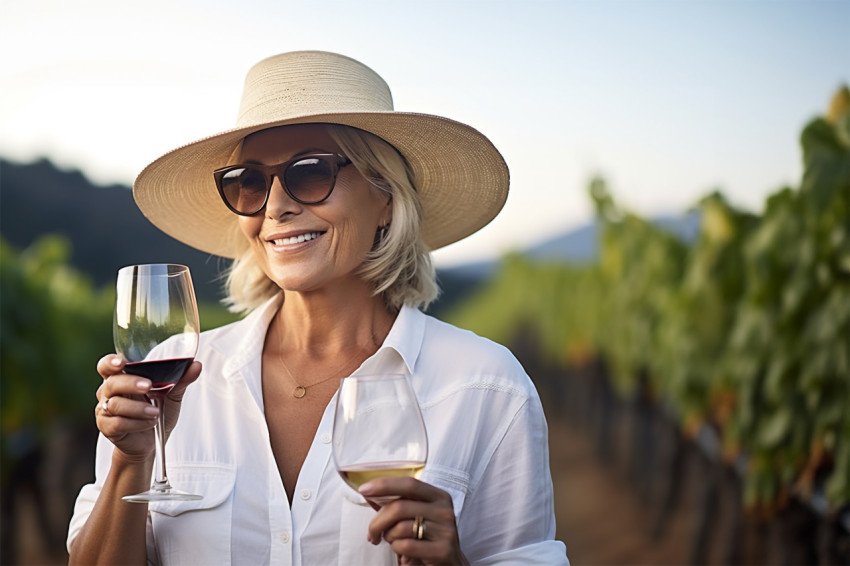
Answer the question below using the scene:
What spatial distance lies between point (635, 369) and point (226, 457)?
938cm

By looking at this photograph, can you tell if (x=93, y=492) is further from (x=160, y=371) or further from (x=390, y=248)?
(x=390, y=248)

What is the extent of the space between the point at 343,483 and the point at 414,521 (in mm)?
467

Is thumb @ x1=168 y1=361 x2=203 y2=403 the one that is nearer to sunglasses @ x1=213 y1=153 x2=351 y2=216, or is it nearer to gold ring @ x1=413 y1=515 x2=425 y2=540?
sunglasses @ x1=213 y1=153 x2=351 y2=216

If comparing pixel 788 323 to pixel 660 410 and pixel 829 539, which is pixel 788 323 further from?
pixel 660 410

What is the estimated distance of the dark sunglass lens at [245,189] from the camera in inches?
91.5

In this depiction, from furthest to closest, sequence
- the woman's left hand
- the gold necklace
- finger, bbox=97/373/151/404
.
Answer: the gold necklace, finger, bbox=97/373/151/404, the woman's left hand

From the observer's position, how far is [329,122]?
7.86 ft

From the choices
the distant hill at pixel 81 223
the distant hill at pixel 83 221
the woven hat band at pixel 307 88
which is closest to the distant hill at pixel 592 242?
the woven hat band at pixel 307 88

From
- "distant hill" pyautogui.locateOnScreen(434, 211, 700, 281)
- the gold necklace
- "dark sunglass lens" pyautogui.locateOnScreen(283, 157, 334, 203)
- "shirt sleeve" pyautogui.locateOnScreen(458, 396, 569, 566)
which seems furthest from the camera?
"distant hill" pyautogui.locateOnScreen(434, 211, 700, 281)

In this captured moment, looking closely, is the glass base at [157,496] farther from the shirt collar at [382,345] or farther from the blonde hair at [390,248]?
the blonde hair at [390,248]

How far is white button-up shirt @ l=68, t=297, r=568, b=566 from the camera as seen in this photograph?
82.0 inches

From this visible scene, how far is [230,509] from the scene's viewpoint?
2.14m

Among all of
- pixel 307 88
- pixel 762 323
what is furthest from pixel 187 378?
pixel 762 323

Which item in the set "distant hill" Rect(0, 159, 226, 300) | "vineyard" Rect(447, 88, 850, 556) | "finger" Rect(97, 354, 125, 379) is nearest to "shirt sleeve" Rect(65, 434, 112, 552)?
"finger" Rect(97, 354, 125, 379)
